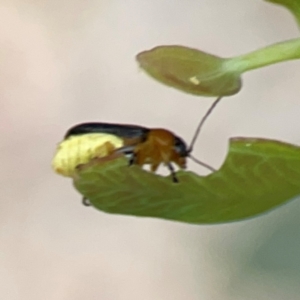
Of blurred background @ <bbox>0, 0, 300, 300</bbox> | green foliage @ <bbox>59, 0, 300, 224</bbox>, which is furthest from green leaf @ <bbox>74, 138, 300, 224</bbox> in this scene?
blurred background @ <bbox>0, 0, 300, 300</bbox>

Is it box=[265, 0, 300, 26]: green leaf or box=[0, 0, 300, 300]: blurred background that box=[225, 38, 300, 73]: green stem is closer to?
box=[265, 0, 300, 26]: green leaf

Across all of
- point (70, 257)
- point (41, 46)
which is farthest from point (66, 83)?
point (70, 257)

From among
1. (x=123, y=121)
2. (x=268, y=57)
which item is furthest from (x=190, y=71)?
(x=123, y=121)

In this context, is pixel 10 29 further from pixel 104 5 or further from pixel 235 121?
pixel 235 121

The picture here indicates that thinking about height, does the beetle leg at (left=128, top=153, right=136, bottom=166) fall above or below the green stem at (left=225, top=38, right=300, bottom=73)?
below

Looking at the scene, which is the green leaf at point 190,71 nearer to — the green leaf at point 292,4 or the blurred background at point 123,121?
the green leaf at point 292,4

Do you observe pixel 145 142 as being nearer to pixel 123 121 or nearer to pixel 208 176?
pixel 208 176
